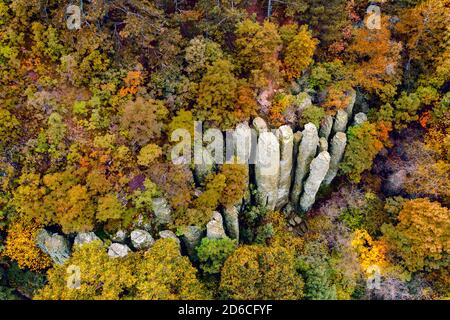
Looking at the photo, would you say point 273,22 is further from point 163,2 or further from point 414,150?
point 414,150

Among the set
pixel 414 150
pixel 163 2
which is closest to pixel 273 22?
pixel 163 2

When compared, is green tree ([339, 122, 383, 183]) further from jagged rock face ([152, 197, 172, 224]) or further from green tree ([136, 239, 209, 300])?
green tree ([136, 239, 209, 300])

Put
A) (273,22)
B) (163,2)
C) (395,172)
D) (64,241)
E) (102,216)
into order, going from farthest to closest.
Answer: (395,172), (273,22), (163,2), (64,241), (102,216)

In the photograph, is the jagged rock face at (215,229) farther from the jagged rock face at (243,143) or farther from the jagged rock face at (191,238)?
the jagged rock face at (243,143)

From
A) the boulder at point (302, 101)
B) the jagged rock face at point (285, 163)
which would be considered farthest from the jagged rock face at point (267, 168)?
the boulder at point (302, 101)

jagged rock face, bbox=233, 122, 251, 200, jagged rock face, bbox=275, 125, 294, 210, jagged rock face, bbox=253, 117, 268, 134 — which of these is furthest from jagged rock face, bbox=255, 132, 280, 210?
jagged rock face, bbox=233, 122, 251, 200

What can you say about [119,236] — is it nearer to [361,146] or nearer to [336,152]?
[336,152]
